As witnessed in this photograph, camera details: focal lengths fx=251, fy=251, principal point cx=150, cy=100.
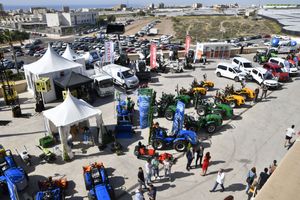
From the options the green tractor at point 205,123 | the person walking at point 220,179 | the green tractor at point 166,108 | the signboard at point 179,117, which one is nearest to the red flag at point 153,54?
the green tractor at point 166,108

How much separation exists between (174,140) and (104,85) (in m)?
10.3

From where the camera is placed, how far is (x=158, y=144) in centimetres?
1403

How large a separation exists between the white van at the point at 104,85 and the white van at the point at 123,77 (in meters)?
1.51

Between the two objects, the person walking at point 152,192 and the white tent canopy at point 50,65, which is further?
the white tent canopy at point 50,65

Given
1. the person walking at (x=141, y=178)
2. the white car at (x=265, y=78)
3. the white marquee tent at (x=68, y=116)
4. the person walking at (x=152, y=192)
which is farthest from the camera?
the white car at (x=265, y=78)

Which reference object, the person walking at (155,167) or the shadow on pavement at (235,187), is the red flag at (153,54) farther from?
the shadow on pavement at (235,187)

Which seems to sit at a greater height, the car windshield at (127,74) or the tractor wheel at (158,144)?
the car windshield at (127,74)

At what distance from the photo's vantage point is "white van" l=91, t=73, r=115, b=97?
21953 millimetres

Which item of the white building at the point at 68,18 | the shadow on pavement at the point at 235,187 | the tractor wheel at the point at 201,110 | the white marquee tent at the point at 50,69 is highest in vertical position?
the white building at the point at 68,18

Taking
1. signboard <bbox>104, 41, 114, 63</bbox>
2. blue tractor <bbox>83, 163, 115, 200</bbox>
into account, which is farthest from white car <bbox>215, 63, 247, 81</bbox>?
blue tractor <bbox>83, 163, 115, 200</bbox>

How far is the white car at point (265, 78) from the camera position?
74.5 feet

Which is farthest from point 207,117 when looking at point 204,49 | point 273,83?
point 204,49

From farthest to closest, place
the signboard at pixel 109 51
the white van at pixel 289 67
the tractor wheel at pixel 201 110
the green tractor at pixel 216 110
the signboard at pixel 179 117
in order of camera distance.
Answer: the white van at pixel 289 67, the signboard at pixel 109 51, the tractor wheel at pixel 201 110, the green tractor at pixel 216 110, the signboard at pixel 179 117

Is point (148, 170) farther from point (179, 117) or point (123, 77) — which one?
point (123, 77)
